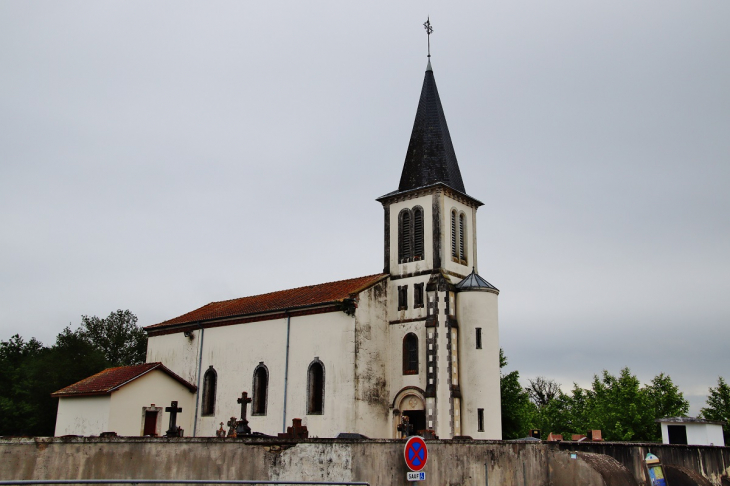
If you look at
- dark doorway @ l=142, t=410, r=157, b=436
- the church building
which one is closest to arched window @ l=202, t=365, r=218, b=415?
the church building

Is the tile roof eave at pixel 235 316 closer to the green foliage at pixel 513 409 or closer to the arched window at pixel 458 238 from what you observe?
the arched window at pixel 458 238

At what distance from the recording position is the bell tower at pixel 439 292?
33156 millimetres

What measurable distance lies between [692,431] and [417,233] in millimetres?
18322

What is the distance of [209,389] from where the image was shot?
40.3m

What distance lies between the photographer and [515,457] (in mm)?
21719

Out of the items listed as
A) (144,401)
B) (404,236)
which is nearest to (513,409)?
(404,236)

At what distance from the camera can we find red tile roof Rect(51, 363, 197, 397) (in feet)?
123

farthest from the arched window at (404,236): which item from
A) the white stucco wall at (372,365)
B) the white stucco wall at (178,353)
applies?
the white stucco wall at (178,353)

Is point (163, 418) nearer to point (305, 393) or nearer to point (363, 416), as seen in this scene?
point (305, 393)

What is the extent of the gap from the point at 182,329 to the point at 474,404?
1975 cm

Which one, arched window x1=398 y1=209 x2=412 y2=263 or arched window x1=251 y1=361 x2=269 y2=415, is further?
arched window x1=398 y1=209 x2=412 y2=263

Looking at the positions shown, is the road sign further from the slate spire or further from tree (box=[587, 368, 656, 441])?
tree (box=[587, 368, 656, 441])

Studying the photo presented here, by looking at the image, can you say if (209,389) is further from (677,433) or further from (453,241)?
(677,433)

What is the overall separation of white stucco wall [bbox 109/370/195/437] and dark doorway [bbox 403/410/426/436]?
13.9 m
